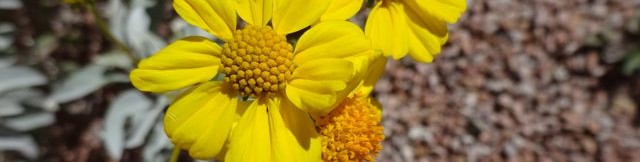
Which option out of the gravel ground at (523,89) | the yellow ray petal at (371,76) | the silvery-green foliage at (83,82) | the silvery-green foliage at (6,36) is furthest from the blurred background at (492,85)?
the yellow ray petal at (371,76)

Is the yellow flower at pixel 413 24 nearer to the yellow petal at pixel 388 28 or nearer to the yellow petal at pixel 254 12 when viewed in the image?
the yellow petal at pixel 388 28

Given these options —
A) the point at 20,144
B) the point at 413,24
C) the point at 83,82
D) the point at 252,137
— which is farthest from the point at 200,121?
the point at 20,144

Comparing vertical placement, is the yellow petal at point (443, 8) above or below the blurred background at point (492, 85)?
below

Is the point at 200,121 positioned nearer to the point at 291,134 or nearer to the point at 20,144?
the point at 291,134

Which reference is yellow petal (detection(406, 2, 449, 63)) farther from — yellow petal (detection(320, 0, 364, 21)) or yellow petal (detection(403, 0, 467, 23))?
yellow petal (detection(320, 0, 364, 21))

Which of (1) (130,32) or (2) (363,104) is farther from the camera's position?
(1) (130,32)

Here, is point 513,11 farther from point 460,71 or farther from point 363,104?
point 363,104

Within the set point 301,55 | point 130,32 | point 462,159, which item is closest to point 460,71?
point 462,159
